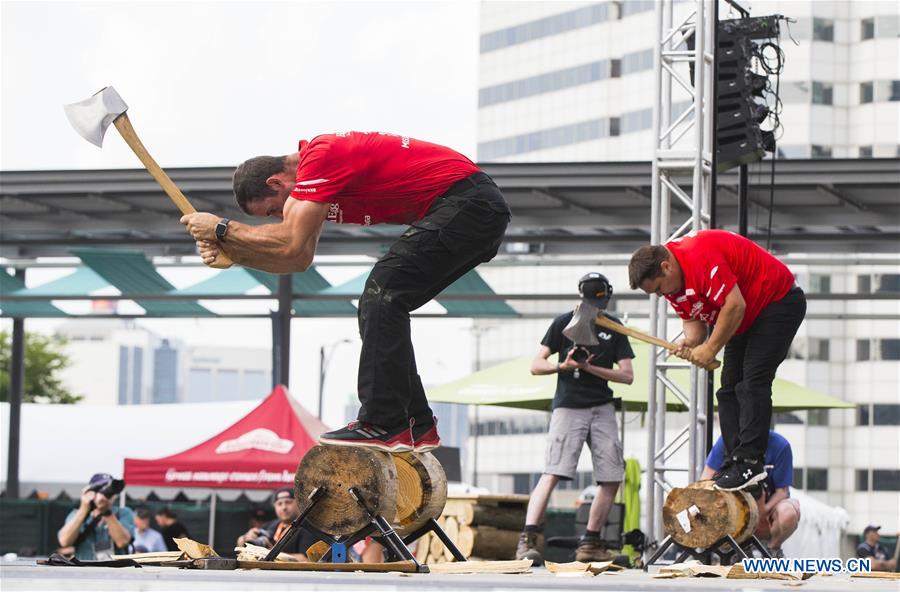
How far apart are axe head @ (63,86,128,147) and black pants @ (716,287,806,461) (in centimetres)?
309

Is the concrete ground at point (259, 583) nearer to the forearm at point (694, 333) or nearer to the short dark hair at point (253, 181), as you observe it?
the short dark hair at point (253, 181)

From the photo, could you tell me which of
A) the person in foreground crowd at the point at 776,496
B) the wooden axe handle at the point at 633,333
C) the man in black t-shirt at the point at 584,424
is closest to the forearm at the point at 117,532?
the man in black t-shirt at the point at 584,424

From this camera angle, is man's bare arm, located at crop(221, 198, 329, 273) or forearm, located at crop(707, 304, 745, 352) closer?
man's bare arm, located at crop(221, 198, 329, 273)

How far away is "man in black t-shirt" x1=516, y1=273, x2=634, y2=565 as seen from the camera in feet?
27.9

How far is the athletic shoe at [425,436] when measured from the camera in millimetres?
5153

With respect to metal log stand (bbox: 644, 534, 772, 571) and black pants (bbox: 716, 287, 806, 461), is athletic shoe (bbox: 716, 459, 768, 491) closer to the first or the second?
black pants (bbox: 716, 287, 806, 461)

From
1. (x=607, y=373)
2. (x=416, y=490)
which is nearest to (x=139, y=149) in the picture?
(x=416, y=490)

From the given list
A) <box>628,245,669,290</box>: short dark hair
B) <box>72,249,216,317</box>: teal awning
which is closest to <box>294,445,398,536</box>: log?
<box>628,245,669,290</box>: short dark hair

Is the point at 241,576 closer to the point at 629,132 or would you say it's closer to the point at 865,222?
the point at 865,222

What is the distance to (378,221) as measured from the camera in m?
5.09

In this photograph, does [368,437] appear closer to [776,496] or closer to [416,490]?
[416,490]

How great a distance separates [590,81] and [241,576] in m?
90.0

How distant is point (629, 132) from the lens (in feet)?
289

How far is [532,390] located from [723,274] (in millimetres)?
7253
